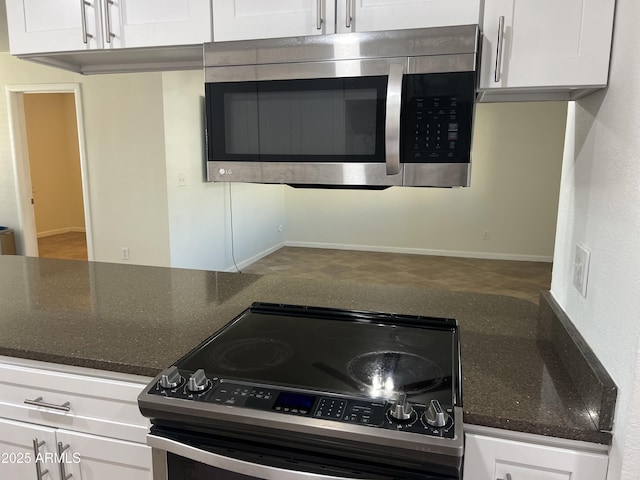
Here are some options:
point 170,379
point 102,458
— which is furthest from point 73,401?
point 170,379

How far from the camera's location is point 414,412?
99 centimetres

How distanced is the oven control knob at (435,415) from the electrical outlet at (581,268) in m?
0.51

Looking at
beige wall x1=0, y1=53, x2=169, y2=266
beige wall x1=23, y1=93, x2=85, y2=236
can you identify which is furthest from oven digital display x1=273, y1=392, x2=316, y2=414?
beige wall x1=23, y1=93, x2=85, y2=236

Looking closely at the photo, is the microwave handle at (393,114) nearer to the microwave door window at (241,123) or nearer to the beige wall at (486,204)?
the microwave door window at (241,123)

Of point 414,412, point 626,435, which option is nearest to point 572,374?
point 626,435

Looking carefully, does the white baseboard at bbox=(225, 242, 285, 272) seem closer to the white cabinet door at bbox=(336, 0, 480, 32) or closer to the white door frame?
the white door frame

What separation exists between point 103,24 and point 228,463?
4.16 feet

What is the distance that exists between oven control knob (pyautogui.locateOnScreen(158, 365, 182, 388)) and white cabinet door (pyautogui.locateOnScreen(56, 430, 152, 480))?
0.99ft

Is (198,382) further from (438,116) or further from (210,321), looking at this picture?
(438,116)

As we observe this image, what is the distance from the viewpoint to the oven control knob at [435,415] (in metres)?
0.95

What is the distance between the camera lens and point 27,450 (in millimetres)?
1402

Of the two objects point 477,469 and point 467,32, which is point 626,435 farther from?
point 467,32

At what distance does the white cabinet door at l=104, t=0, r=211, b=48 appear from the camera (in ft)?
4.38

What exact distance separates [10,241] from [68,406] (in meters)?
4.58
